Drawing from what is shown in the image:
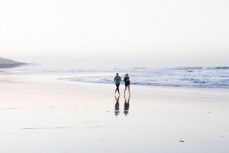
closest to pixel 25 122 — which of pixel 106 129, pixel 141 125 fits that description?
pixel 106 129

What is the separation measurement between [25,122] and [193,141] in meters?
5.75

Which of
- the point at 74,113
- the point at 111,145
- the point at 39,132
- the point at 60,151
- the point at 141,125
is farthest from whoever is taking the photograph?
the point at 74,113

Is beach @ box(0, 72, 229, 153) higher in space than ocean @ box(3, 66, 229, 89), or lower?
higher

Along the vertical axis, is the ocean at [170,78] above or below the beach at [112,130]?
below

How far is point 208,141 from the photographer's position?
10.7 metres

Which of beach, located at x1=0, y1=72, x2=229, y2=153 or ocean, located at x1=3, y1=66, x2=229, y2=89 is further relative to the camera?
ocean, located at x1=3, y1=66, x2=229, y2=89

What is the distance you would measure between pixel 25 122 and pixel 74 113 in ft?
9.72

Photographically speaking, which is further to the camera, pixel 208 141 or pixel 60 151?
pixel 208 141

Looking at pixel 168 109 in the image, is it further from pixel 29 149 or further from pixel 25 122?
pixel 29 149

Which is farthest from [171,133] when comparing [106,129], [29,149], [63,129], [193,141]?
[29,149]

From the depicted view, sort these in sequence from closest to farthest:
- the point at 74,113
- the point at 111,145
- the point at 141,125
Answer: the point at 111,145
the point at 141,125
the point at 74,113

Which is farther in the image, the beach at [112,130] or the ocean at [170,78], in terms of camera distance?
the ocean at [170,78]

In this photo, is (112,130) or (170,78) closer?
(112,130)

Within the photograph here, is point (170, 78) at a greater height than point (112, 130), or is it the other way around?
point (112, 130)
